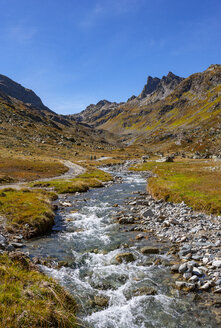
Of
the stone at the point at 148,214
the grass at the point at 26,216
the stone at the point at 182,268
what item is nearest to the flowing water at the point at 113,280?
the stone at the point at 182,268

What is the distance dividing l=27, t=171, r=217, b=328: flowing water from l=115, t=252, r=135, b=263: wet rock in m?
0.25

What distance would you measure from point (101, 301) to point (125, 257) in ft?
14.5

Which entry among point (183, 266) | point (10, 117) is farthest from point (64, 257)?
point (10, 117)

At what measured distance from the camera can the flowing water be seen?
9.02 metres

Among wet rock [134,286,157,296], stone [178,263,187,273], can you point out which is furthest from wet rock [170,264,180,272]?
wet rock [134,286,157,296]

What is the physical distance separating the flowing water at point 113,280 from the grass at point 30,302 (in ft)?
6.03

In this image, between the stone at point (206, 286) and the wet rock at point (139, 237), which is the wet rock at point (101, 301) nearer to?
the stone at point (206, 286)

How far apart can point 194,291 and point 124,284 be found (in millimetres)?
3688

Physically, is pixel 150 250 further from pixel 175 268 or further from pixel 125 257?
pixel 175 268

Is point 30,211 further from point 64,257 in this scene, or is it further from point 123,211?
point 123,211

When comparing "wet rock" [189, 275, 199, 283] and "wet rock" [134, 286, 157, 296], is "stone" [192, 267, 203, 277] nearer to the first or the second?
"wet rock" [189, 275, 199, 283]

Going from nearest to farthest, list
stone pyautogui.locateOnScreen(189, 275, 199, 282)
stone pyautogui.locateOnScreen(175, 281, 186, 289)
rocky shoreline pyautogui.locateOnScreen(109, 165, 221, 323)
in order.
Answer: rocky shoreline pyautogui.locateOnScreen(109, 165, 221, 323) → stone pyautogui.locateOnScreen(175, 281, 186, 289) → stone pyautogui.locateOnScreen(189, 275, 199, 282)

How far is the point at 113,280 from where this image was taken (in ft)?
39.2

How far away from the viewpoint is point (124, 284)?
11562 millimetres
